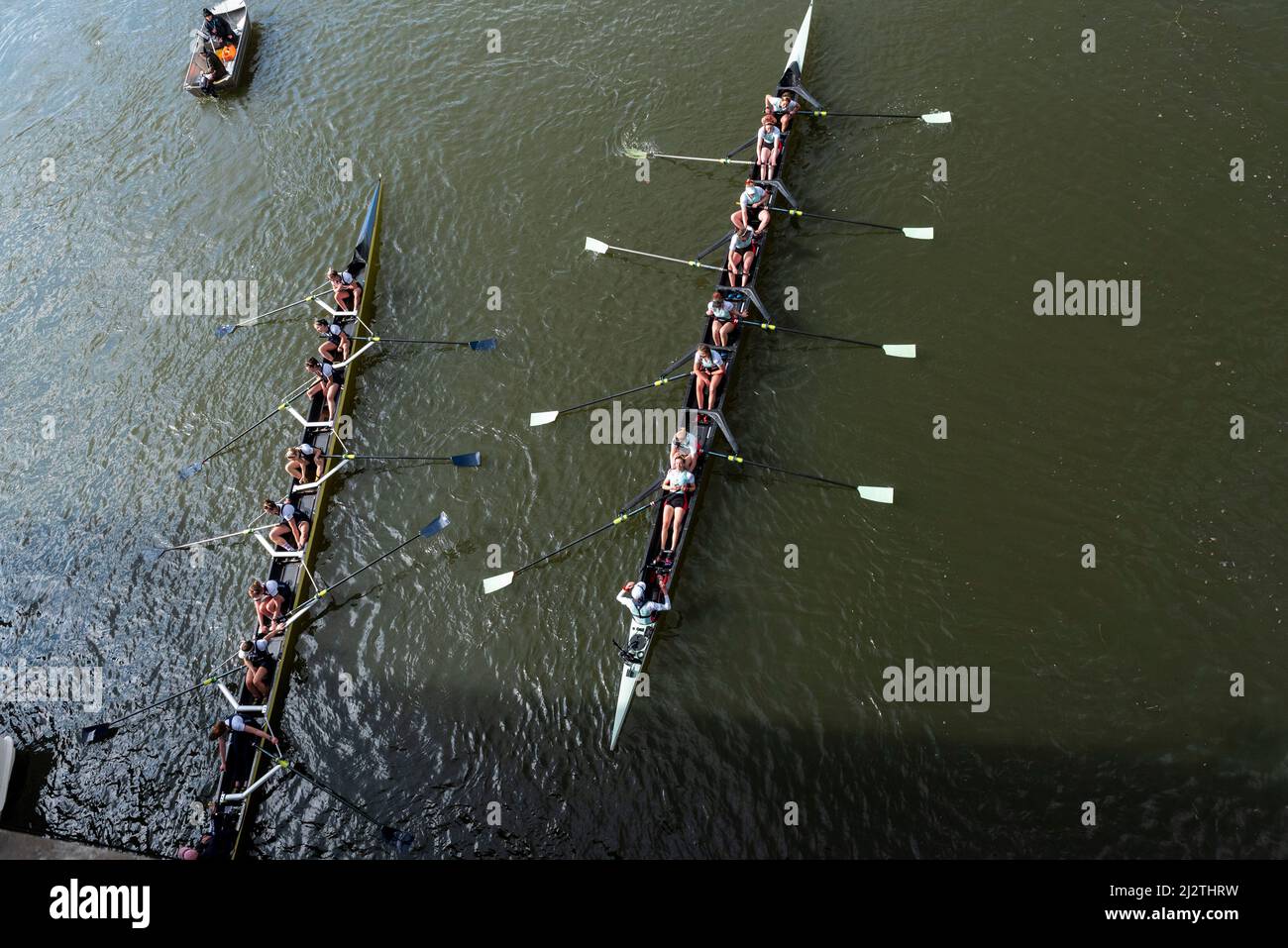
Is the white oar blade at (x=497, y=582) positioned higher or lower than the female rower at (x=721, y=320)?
lower

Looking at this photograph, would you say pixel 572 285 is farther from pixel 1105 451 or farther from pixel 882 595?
pixel 1105 451

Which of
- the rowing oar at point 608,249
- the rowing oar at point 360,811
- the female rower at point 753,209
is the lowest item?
the rowing oar at point 360,811

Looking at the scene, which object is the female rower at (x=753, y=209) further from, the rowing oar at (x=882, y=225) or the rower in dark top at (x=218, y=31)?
the rower in dark top at (x=218, y=31)

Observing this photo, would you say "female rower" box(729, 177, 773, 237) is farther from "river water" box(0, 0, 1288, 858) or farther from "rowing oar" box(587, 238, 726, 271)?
"rowing oar" box(587, 238, 726, 271)

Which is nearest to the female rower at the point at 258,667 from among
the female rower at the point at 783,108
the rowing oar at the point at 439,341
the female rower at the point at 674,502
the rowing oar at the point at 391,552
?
the rowing oar at the point at 391,552

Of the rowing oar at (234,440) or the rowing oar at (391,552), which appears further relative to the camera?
the rowing oar at (234,440)

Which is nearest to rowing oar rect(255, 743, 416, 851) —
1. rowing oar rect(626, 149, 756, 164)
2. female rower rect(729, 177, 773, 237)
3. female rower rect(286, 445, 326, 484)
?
female rower rect(286, 445, 326, 484)
